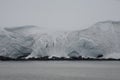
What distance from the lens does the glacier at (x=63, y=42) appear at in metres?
6.07

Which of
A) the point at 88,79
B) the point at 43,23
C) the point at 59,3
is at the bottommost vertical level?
the point at 88,79

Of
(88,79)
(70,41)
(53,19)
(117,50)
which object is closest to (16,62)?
(70,41)

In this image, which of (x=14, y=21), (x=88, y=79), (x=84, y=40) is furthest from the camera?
(x=14, y=21)

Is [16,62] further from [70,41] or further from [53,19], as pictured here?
[53,19]

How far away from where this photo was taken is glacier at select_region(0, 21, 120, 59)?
607 centimetres

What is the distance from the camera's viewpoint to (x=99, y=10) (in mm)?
7395

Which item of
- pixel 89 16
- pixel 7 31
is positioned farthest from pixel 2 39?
pixel 89 16

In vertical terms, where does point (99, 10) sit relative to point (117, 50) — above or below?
above

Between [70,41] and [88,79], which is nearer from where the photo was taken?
[88,79]

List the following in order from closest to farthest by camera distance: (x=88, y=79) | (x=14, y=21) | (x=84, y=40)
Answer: (x=88, y=79) → (x=84, y=40) → (x=14, y=21)

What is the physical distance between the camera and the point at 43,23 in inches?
286

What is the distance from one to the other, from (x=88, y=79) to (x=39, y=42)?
2731mm

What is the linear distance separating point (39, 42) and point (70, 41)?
0.72 m

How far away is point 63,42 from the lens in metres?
6.39
